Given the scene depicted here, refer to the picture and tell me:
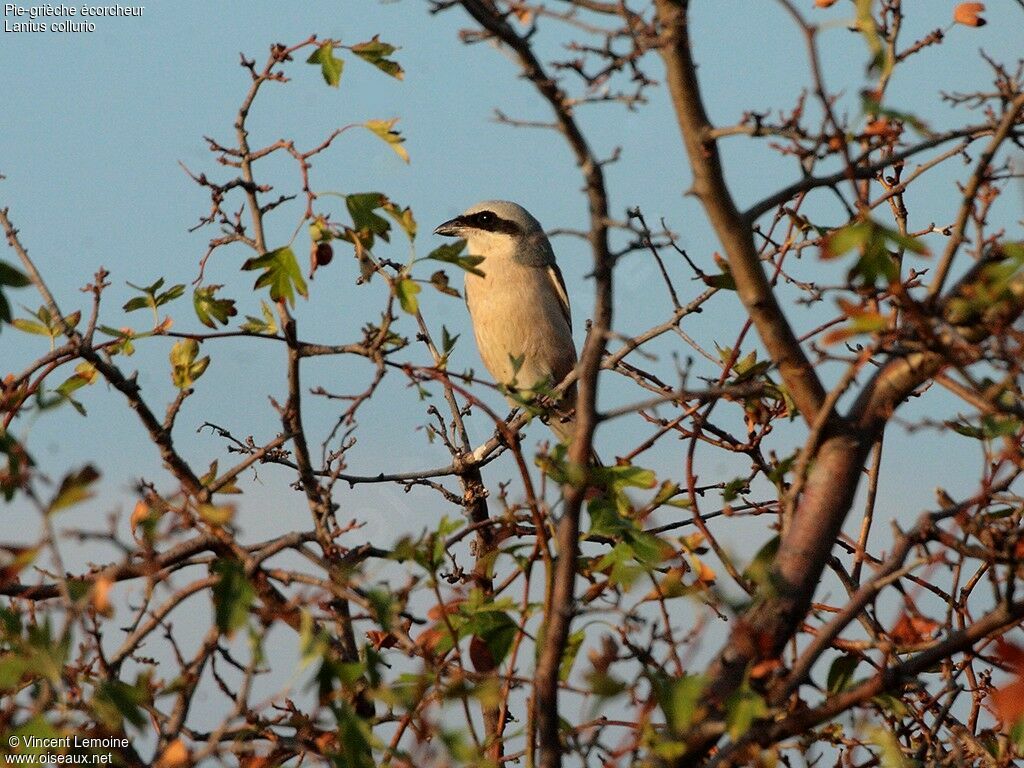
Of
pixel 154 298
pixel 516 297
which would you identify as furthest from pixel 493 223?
pixel 154 298

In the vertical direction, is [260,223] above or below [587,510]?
above

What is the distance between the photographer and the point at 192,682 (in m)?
2.28

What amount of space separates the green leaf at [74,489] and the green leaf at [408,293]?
1.00 m

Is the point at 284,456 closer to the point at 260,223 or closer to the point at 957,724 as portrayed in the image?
the point at 260,223

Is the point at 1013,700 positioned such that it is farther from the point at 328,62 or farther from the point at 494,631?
the point at 328,62

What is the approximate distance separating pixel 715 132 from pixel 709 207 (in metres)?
0.15

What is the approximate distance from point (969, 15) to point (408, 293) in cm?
179

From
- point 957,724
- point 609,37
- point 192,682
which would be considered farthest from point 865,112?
point 957,724

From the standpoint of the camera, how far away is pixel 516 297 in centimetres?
763

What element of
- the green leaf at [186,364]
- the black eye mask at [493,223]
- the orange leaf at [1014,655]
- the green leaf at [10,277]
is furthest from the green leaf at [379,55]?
the black eye mask at [493,223]

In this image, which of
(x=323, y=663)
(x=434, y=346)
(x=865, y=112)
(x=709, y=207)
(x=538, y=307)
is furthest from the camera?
(x=538, y=307)

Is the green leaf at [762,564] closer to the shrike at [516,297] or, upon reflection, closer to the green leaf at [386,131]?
the green leaf at [386,131]

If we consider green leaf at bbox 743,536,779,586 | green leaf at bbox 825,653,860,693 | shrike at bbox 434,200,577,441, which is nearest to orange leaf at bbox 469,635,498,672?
green leaf at bbox 743,536,779,586

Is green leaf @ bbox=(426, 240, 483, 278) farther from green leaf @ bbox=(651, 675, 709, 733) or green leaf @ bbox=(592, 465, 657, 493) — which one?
green leaf @ bbox=(651, 675, 709, 733)
